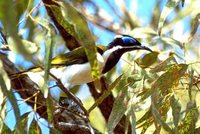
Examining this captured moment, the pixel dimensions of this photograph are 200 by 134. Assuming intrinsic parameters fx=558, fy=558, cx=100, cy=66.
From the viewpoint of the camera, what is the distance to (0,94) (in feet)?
4.17

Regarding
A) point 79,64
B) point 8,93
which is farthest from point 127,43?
point 8,93

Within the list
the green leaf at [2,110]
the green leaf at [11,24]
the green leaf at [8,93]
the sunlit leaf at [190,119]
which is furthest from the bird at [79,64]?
the green leaf at [11,24]

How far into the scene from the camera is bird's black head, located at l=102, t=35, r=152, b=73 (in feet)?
7.00

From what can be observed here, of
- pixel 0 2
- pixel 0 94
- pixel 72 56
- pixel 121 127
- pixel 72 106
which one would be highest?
pixel 0 2

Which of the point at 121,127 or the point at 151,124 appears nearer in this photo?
the point at 151,124

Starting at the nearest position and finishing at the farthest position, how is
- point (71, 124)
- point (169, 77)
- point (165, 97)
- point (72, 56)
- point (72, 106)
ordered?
1. point (169, 77)
2. point (165, 97)
3. point (71, 124)
4. point (72, 106)
5. point (72, 56)

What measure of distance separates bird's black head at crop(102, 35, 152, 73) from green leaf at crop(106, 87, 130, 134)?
663 millimetres

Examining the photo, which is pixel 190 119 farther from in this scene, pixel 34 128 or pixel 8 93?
pixel 8 93

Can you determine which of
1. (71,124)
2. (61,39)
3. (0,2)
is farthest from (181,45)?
(0,2)

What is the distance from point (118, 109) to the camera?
54.4 inches

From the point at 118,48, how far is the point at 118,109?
0.88 m

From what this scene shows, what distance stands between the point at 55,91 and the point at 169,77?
66 cm

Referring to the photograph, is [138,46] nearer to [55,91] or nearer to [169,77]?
[55,91]

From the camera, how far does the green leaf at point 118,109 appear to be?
1345 millimetres
